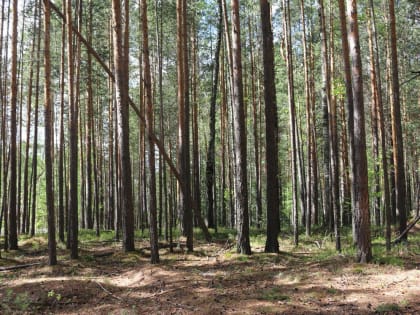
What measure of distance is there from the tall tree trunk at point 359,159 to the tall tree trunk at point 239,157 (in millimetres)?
3120

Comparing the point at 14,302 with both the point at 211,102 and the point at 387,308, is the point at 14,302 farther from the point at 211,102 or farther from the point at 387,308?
the point at 211,102

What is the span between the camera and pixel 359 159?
8.87 m

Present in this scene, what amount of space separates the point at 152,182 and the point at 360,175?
5249 millimetres

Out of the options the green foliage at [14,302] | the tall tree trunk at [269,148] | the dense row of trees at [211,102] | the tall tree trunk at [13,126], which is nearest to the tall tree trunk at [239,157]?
the dense row of trees at [211,102]

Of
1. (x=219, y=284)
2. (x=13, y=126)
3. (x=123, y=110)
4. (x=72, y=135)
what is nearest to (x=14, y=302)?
(x=219, y=284)

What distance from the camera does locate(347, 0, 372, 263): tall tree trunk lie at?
879 cm

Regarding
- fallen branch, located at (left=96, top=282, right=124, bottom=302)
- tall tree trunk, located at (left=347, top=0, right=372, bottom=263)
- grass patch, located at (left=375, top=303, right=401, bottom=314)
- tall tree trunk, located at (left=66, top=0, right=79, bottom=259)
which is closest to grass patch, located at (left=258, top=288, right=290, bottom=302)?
grass patch, located at (left=375, top=303, right=401, bottom=314)

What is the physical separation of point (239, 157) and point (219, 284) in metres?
3.88

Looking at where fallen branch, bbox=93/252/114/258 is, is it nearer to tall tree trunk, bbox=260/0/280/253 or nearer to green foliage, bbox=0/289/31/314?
green foliage, bbox=0/289/31/314

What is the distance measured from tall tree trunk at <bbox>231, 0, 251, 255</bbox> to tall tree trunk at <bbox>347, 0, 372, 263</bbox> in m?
3.12

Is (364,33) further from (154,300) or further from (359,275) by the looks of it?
(154,300)

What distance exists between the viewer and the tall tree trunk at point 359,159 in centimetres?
879

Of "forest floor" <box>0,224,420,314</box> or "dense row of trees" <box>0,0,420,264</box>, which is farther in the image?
"dense row of trees" <box>0,0,420,264</box>

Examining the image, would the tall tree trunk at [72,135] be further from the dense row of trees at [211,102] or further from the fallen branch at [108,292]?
the fallen branch at [108,292]
